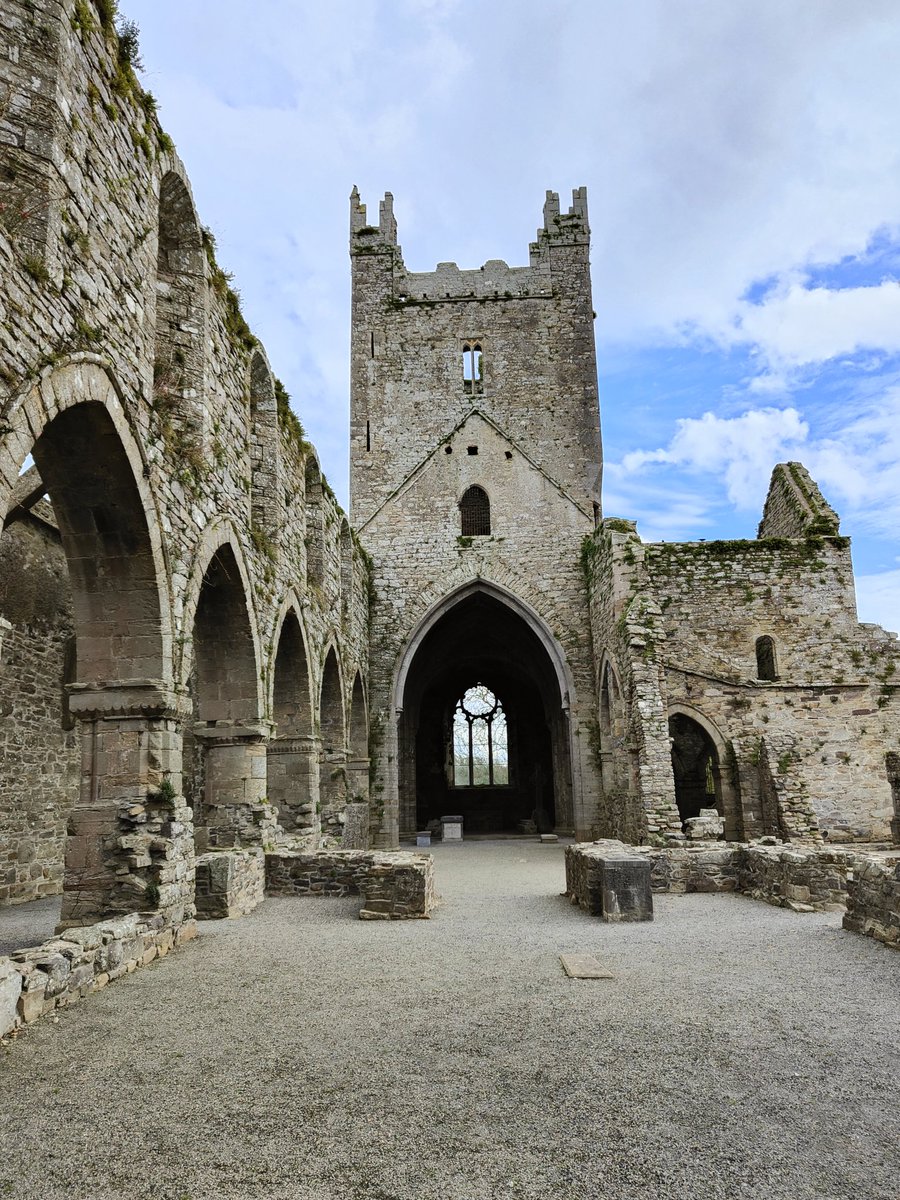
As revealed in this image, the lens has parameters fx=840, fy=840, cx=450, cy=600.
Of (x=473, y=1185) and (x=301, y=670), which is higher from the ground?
(x=301, y=670)

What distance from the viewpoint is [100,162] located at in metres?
5.83

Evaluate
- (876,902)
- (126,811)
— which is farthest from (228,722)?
(876,902)

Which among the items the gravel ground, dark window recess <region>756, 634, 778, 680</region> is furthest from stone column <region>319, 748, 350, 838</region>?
dark window recess <region>756, 634, 778, 680</region>

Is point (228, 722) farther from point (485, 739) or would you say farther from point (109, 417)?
point (485, 739)

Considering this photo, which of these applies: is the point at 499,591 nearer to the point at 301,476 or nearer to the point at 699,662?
the point at 699,662

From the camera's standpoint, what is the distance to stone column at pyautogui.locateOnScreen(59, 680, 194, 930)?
6.13 m

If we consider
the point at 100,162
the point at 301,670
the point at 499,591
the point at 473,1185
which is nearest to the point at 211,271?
the point at 100,162

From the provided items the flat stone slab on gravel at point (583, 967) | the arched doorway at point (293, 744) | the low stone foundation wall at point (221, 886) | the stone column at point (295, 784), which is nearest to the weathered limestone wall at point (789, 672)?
the arched doorway at point (293, 744)

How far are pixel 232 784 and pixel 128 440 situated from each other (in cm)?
424

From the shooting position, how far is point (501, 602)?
18.8m

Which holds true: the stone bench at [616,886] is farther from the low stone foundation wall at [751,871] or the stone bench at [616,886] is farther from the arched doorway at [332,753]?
the arched doorway at [332,753]

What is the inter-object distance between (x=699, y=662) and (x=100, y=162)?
13461 millimetres

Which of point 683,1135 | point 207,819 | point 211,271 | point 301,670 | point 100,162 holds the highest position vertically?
point 211,271

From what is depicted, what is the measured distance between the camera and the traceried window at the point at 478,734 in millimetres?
26406
